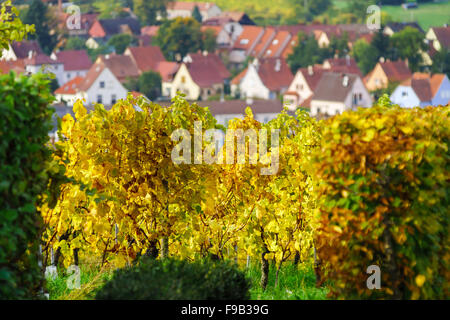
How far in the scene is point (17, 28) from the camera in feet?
30.5

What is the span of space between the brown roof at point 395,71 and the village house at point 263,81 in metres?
13.4

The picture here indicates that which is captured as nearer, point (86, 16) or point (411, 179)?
point (411, 179)

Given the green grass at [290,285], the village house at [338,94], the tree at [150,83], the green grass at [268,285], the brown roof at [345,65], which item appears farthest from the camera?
the brown roof at [345,65]

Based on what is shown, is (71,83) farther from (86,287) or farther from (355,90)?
(86,287)

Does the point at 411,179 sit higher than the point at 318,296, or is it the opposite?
the point at 411,179

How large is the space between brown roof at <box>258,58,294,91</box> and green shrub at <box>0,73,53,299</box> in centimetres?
9727

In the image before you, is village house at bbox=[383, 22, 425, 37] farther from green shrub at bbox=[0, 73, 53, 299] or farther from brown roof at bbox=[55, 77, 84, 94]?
green shrub at bbox=[0, 73, 53, 299]

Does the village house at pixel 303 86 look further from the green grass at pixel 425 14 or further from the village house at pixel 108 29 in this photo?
the village house at pixel 108 29

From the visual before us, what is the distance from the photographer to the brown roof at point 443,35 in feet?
378

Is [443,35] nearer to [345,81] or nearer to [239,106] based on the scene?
[345,81]

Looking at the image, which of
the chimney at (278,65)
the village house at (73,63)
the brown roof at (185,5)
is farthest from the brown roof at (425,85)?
the brown roof at (185,5)

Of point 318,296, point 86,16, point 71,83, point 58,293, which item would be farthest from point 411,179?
point 86,16
